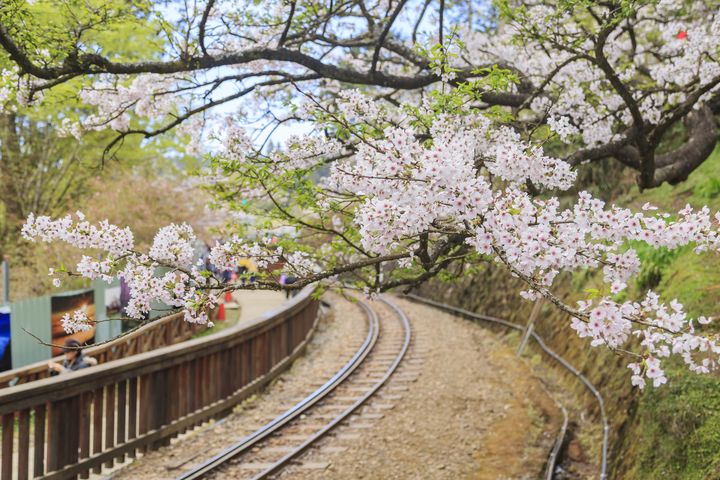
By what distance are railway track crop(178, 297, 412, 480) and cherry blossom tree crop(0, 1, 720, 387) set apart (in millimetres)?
2805

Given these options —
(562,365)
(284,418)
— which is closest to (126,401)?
(284,418)

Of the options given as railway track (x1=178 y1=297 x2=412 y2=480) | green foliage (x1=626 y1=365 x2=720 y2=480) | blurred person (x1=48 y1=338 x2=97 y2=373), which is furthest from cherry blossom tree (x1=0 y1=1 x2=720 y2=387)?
railway track (x1=178 y1=297 x2=412 y2=480)

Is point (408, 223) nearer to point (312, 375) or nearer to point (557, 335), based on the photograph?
point (312, 375)

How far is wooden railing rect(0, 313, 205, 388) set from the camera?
8520mm

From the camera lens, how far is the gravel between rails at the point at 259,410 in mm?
8047

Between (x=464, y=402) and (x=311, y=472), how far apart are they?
14.1ft

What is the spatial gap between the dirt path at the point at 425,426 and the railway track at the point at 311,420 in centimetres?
20

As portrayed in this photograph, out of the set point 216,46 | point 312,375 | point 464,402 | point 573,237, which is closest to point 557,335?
point 464,402

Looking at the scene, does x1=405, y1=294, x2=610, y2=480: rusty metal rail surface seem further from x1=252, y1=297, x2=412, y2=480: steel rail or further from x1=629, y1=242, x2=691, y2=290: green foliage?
x1=252, y1=297, x2=412, y2=480: steel rail

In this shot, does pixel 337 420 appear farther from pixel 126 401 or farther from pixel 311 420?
pixel 126 401

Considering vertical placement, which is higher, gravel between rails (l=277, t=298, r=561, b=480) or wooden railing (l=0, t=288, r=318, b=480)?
wooden railing (l=0, t=288, r=318, b=480)

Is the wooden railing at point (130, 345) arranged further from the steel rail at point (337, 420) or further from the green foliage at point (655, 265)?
the green foliage at point (655, 265)

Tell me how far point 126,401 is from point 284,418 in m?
Result: 2.83

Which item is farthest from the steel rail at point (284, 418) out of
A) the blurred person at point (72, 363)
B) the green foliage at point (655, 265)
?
the green foliage at point (655, 265)
